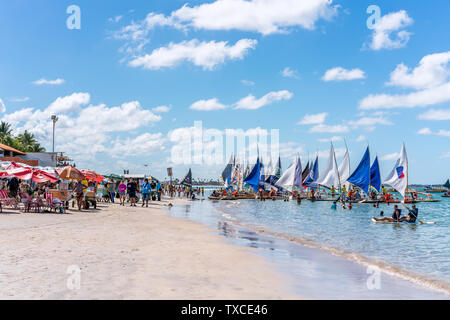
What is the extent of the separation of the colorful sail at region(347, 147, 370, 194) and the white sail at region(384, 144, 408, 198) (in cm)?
668

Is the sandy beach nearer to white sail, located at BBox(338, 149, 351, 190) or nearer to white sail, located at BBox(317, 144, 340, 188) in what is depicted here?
white sail, located at BBox(338, 149, 351, 190)

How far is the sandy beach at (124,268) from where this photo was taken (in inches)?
242

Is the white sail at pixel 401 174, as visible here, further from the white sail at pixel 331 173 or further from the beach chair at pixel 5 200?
the beach chair at pixel 5 200

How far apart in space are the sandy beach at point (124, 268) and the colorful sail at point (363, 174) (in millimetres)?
44833

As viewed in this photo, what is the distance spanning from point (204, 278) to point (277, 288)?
146 centimetres

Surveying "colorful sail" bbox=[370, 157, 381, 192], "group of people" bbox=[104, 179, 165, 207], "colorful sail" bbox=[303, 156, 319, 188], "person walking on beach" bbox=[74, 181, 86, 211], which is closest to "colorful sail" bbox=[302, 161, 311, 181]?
"colorful sail" bbox=[303, 156, 319, 188]

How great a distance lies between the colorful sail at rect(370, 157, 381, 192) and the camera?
54.0 meters

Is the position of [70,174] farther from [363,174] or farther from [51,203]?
[363,174]

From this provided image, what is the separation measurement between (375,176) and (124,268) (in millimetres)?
52746

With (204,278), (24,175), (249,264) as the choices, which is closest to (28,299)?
(204,278)

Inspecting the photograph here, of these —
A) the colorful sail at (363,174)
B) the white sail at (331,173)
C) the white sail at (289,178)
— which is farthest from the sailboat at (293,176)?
the colorful sail at (363,174)

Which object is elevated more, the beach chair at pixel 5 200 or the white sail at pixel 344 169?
Answer: the white sail at pixel 344 169
